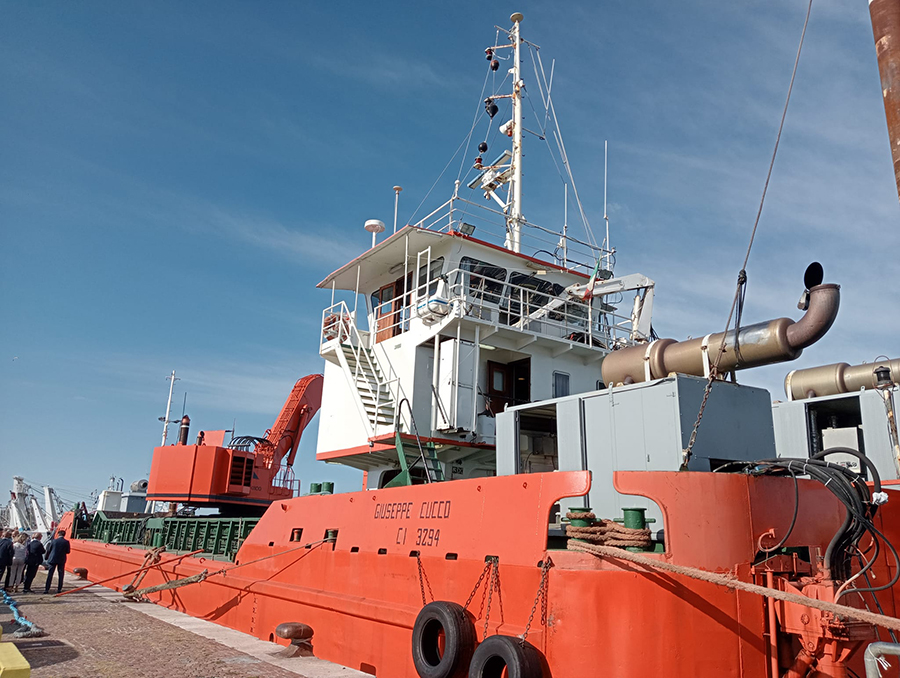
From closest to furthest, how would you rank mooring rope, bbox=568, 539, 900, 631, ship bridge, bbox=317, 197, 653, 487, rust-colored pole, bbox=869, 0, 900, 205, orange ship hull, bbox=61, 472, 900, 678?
mooring rope, bbox=568, 539, 900, 631, rust-colored pole, bbox=869, 0, 900, 205, orange ship hull, bbox=61, 472, 900, 678, ship bridge, bbox=317, 197, 653, 487

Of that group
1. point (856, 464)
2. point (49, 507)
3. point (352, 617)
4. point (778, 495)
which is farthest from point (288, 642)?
point (49, 507)

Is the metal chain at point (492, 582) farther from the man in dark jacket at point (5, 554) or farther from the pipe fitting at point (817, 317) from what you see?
the man in dark jacket at point (5, 554)

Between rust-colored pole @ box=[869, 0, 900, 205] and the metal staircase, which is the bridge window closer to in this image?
the metal staircase

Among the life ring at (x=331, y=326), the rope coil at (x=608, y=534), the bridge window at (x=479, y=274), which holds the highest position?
the bridge window at (x=479, y=274)

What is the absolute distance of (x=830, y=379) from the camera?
1241cm

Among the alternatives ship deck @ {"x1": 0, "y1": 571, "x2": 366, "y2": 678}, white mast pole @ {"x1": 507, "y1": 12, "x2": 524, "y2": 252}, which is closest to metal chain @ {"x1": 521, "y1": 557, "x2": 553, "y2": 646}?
ship deck @ {"x1": 0, "y1": 571, "x2": 366, "y2": 678}

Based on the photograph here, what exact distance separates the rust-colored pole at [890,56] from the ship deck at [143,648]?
7152 millimetres

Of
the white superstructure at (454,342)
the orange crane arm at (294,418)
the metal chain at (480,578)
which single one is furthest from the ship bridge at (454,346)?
the orange crane arm at (294,418)

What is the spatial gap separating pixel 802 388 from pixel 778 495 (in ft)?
25.6

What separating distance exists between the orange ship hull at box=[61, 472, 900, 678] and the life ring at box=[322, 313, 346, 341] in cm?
556

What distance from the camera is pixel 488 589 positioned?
631 cm

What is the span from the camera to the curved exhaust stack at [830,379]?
1189 centimetres

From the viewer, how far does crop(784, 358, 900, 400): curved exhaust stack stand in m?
11.9

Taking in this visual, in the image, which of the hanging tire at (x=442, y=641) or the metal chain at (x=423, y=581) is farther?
the metal chain at (x=423, y=581)
